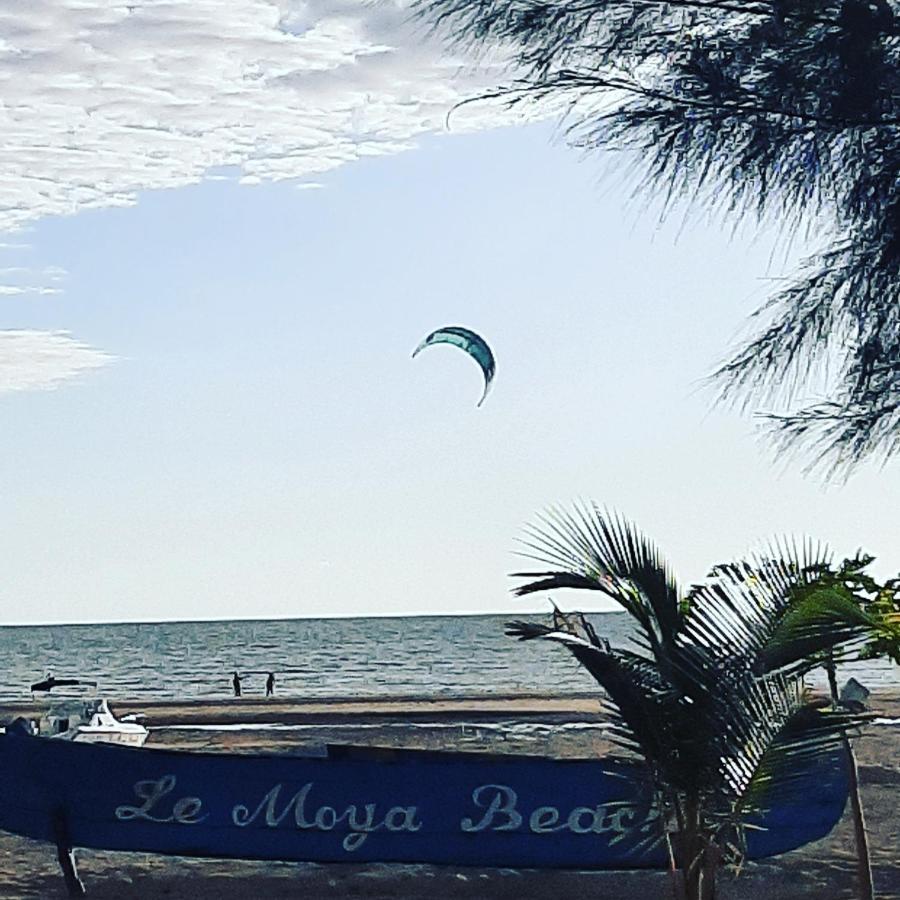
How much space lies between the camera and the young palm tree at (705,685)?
18.1 feet

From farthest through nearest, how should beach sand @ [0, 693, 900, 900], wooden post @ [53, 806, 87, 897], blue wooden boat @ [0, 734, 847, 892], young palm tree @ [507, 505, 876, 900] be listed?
beach sand @ [0, 693, 900, 900], wooden post @ [53, 806, 87, 897], blue wooden boat @ [0, 734, 847, 892], young palm tree @ [507, 505, 876, 900]

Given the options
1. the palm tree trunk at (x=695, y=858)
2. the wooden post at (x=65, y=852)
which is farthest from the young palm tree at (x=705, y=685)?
the wooden post at (x=65, y=852)

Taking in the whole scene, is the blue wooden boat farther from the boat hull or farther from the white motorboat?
the white motorboat

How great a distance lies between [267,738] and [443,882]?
39.1 ft

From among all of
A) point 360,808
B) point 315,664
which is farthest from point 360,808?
point 315,664

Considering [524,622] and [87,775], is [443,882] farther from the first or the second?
[524,622]

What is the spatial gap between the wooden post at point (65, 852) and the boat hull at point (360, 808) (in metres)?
0.13

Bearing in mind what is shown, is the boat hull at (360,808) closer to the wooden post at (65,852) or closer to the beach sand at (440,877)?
the wooden post at (65,852)

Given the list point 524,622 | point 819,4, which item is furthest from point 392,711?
point 819,4

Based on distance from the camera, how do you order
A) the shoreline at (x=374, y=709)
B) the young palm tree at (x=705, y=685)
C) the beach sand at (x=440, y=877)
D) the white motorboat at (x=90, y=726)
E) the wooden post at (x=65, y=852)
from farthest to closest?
the shoreline at (x=374, y=709)
the white motorboat at (x=90, y=726)
the beach sand at (x=440, y=877)
the wooden post at (x=65, y=852)
the young palm tree at (x=705, y=685)

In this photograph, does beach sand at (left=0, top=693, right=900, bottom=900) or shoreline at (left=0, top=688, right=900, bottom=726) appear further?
shoreline at (left=0, top=688, right=900, bottom=726)

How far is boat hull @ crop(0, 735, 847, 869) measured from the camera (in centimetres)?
964

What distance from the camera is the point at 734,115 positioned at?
4707 mm

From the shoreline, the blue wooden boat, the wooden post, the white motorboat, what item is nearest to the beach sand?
the wooden post
